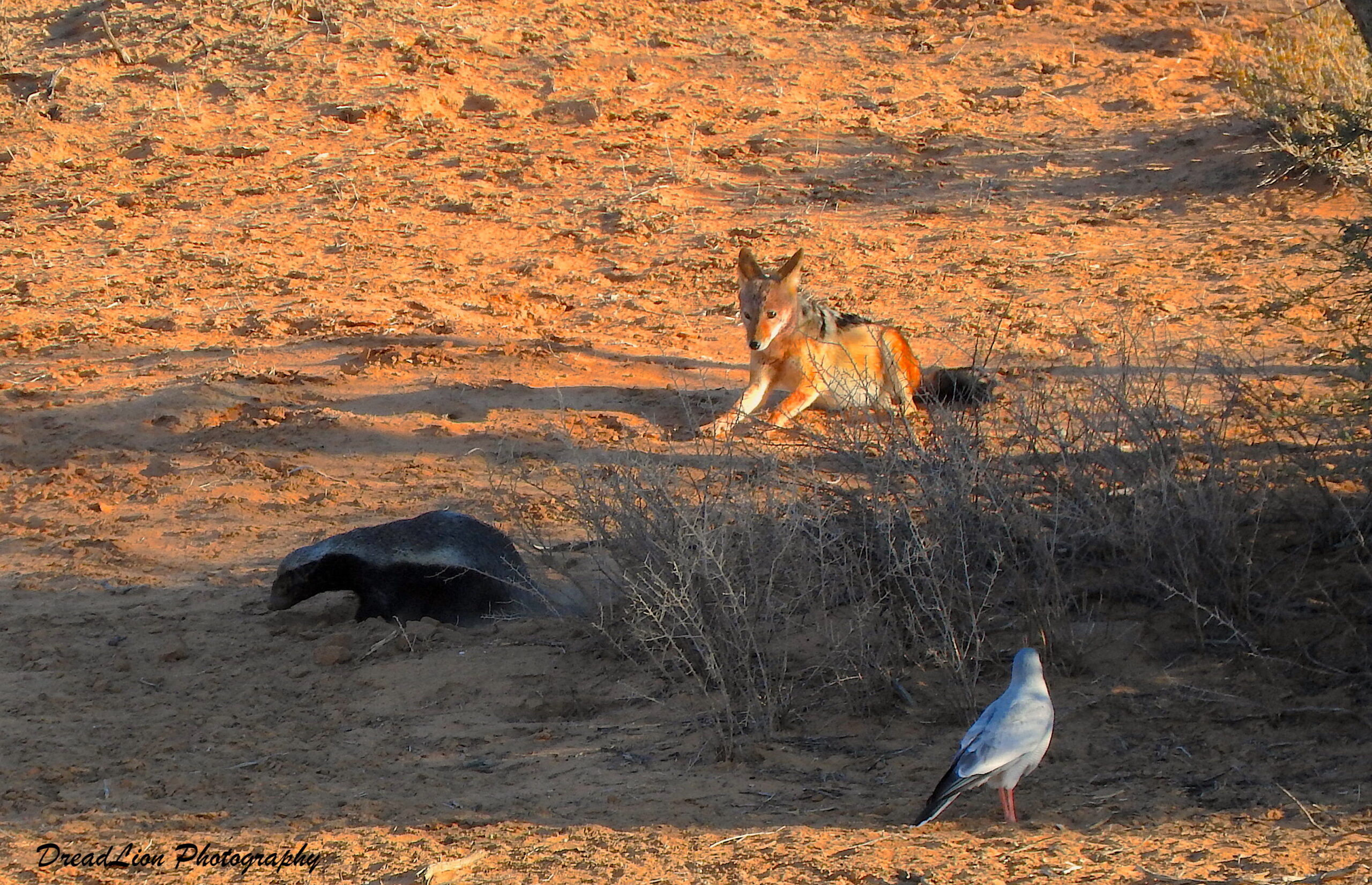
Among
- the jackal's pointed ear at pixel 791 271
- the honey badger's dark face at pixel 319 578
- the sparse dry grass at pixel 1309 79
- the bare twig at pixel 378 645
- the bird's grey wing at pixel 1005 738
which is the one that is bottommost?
the bare twig at pixel 378 645

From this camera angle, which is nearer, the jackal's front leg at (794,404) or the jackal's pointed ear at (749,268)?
the jackal's front leg at (794,404)

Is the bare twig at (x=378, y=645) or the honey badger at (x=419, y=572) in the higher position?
the honey badger at (x=419, y=572)

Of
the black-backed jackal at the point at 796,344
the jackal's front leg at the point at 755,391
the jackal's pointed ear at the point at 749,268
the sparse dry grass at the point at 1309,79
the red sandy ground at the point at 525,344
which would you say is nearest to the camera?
the red sandy ground at the point at 525,344

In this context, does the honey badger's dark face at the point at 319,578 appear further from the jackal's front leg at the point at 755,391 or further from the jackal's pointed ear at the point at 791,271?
the jackal's pointed ear at the point at 791,271

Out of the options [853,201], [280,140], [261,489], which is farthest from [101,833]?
[280,140]

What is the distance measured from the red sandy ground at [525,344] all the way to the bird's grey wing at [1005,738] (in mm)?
238

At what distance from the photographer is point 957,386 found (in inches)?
273

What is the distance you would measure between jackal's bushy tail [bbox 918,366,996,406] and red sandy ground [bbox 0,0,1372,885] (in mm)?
291

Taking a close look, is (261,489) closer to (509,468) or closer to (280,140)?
(509,468)

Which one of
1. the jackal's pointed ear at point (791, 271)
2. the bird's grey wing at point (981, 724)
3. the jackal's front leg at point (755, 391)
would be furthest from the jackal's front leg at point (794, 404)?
the bird's grey wing at point (981, 724)

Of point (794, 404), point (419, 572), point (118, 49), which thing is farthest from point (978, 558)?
point (118, 49)

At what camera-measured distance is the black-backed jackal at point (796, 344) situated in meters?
7.80

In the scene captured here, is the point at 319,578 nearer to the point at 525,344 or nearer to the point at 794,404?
the point at 794,404

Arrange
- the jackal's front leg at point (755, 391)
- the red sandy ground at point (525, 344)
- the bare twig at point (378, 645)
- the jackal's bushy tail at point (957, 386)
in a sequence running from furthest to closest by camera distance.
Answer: the jackal's front leg at point (755, 391)
the jackal's bushy tail at point (957, 386)
the bare twig at point (378, 645)
the red sandy ground at point (525, 344)
